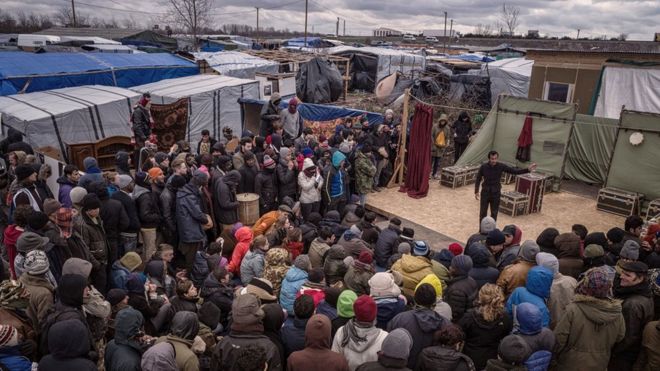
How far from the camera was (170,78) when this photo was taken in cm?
1738

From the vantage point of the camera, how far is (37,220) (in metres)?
4.68

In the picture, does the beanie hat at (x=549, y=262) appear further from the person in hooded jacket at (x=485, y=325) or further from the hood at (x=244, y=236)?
the hood at (x=244, y=236)

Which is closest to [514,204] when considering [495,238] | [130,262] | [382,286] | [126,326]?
[495,238]

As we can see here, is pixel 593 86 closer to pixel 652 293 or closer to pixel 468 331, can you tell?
pixel 652 293

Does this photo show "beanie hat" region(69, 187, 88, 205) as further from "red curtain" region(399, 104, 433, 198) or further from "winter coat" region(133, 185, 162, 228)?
"red curtain" region(399, 104, 433, 198)

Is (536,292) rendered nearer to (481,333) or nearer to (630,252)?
(481,333)

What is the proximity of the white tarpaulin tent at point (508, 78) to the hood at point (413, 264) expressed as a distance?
18.6 metres

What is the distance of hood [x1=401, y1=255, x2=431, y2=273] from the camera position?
523 cm

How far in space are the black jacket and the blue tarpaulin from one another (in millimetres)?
8993

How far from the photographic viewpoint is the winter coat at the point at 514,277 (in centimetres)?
504

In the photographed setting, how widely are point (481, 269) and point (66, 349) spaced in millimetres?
4085

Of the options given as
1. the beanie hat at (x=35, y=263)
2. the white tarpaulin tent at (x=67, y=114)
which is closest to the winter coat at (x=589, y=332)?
the beanie hat at (x=35, y=263)

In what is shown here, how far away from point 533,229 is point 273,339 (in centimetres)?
709

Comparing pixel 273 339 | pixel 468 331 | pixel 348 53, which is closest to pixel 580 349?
pixel 468 331
